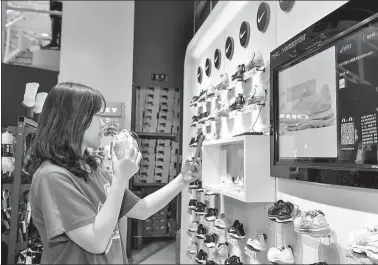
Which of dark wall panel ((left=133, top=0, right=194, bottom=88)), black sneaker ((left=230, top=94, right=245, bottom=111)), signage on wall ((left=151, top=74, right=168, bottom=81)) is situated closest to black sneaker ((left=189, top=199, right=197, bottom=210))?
dark wall panel ((left=133, top=0, right=194, bottom=88))

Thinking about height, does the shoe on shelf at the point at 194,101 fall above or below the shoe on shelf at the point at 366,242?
above

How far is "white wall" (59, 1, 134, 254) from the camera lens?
2.62m

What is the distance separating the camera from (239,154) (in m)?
2.36

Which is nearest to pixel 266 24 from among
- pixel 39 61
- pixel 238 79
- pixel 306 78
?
pixel 238 79

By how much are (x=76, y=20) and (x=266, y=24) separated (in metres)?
2.04

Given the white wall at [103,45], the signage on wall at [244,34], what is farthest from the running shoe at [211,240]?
the signage on wall at [244,34]

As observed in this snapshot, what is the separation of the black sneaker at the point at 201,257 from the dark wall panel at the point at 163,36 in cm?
157

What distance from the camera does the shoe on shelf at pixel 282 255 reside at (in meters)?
1.75

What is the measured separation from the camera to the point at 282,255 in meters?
1.76

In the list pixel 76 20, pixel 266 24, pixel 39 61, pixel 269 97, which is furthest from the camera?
pixel 39 61

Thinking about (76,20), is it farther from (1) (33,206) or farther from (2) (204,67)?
(1) (33,206)

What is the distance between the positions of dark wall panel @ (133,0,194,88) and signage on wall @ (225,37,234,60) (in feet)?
1.63

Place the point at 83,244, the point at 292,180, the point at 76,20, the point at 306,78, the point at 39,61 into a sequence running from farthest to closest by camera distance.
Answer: the point at 39,61 < the point at 76,20 < the point at 292,180 < the point at 306,78 < the point at 83,244

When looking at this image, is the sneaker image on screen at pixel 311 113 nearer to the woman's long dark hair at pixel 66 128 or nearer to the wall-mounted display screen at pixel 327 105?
the wall-mounted display screen at pixel 327 105
